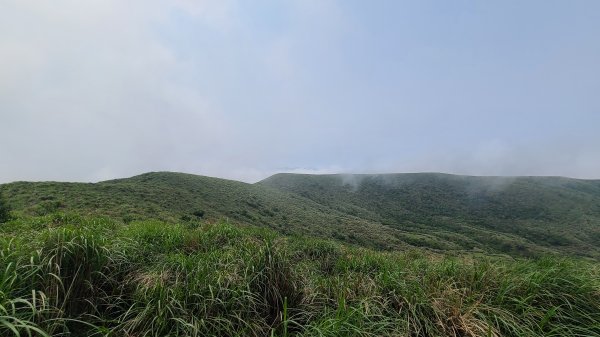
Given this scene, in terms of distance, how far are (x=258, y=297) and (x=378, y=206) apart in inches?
4112

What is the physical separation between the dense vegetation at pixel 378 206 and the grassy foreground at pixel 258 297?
18.3 meters

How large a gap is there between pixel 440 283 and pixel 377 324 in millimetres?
1685

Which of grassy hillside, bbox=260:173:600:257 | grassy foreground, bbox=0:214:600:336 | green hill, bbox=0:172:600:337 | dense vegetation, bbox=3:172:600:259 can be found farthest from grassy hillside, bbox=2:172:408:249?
grassy hillside, bbox=260:173:600:257

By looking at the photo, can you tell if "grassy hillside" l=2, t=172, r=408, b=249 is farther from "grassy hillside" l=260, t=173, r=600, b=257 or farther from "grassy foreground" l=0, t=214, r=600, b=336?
"grassy hillside" l=260, t=173, r=600, b=257

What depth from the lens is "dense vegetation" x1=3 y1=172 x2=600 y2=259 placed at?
3092 cm

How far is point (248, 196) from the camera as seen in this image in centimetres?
5712

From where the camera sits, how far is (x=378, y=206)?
105m

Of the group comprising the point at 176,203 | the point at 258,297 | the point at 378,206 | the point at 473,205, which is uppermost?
the point at 176,203

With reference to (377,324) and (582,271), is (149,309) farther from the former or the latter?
(582,271)

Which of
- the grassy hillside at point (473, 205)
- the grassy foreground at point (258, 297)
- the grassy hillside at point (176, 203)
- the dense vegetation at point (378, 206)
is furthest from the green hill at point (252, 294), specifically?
the grassy hillside at point (473, 205)

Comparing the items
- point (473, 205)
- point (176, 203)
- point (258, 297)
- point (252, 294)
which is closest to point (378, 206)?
point (473, 205)

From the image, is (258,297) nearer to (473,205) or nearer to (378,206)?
(378,206)

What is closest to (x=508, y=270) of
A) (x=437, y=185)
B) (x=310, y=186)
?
(x=310, y=186)

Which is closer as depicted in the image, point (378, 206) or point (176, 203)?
point (176, 203)
